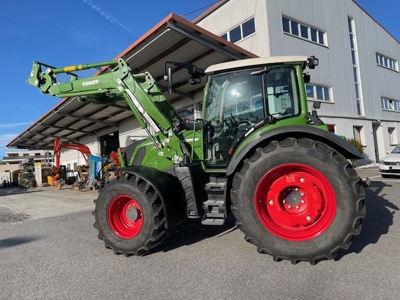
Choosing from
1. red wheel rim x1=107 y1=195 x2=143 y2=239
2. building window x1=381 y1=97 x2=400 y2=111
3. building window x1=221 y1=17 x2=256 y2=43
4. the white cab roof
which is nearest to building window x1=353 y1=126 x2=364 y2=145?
building window x1=381 y1=97 x2=400 y2=111

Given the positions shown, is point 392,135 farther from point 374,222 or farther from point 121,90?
point 121,90

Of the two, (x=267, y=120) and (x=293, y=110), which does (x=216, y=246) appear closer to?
(x=267, y=120)

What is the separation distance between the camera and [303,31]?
17.4 m

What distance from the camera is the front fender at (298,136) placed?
351 cm

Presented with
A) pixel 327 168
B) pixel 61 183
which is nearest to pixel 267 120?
pixel 327 168

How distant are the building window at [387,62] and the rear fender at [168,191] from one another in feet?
84.4

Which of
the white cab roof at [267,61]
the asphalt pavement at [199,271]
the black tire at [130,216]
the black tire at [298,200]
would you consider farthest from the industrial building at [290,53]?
the asphalt pavement at [199,271]

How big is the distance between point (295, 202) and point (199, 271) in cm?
138

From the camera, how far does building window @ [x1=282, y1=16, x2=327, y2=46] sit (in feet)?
53.9

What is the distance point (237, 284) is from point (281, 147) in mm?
1587

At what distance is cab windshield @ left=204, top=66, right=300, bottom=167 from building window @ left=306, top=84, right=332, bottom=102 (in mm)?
13479

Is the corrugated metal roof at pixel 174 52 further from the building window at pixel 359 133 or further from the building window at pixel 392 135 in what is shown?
the building window at pixel 392 135

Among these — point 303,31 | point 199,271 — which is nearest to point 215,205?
point 199,271

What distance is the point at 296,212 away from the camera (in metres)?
3.60
